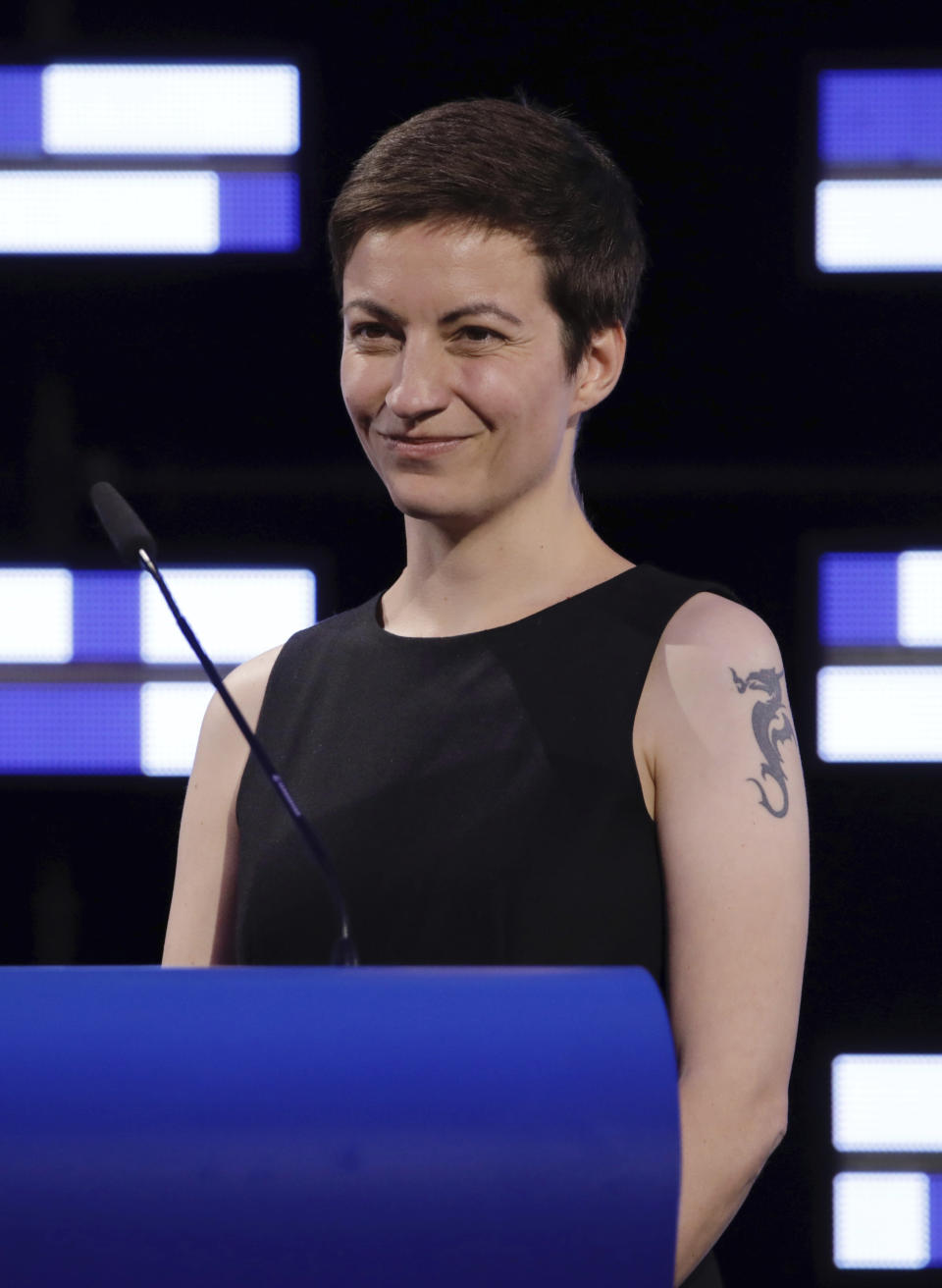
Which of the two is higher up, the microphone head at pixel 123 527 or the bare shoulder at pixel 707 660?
the microphone head at pixel 123 527

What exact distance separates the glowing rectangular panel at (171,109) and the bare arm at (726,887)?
6.04 ft

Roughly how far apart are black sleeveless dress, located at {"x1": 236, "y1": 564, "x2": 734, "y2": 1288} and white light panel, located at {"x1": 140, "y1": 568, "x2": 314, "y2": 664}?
4.78ft

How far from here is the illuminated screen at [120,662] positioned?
266 centimetres

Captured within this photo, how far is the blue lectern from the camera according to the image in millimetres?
494

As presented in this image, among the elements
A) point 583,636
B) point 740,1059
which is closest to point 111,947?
point 583,636

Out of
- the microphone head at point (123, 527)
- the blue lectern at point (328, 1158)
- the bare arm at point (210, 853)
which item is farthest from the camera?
the bare arm at point (210, 853)

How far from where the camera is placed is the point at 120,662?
267cm

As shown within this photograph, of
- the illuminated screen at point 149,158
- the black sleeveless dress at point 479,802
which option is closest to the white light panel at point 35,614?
the illuminated screen at point 149,158

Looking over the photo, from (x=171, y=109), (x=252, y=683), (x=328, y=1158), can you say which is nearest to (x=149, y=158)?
(x=171, y=109)

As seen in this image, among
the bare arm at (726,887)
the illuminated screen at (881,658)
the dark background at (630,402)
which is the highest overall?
the dark background at (630,402)

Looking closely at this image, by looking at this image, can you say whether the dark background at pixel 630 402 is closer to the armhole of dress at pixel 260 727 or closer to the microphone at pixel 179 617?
the armhole of dress at pixel 260 727

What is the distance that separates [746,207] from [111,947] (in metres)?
1.59

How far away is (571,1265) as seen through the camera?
19.7 inches

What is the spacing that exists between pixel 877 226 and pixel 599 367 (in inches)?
66.0
